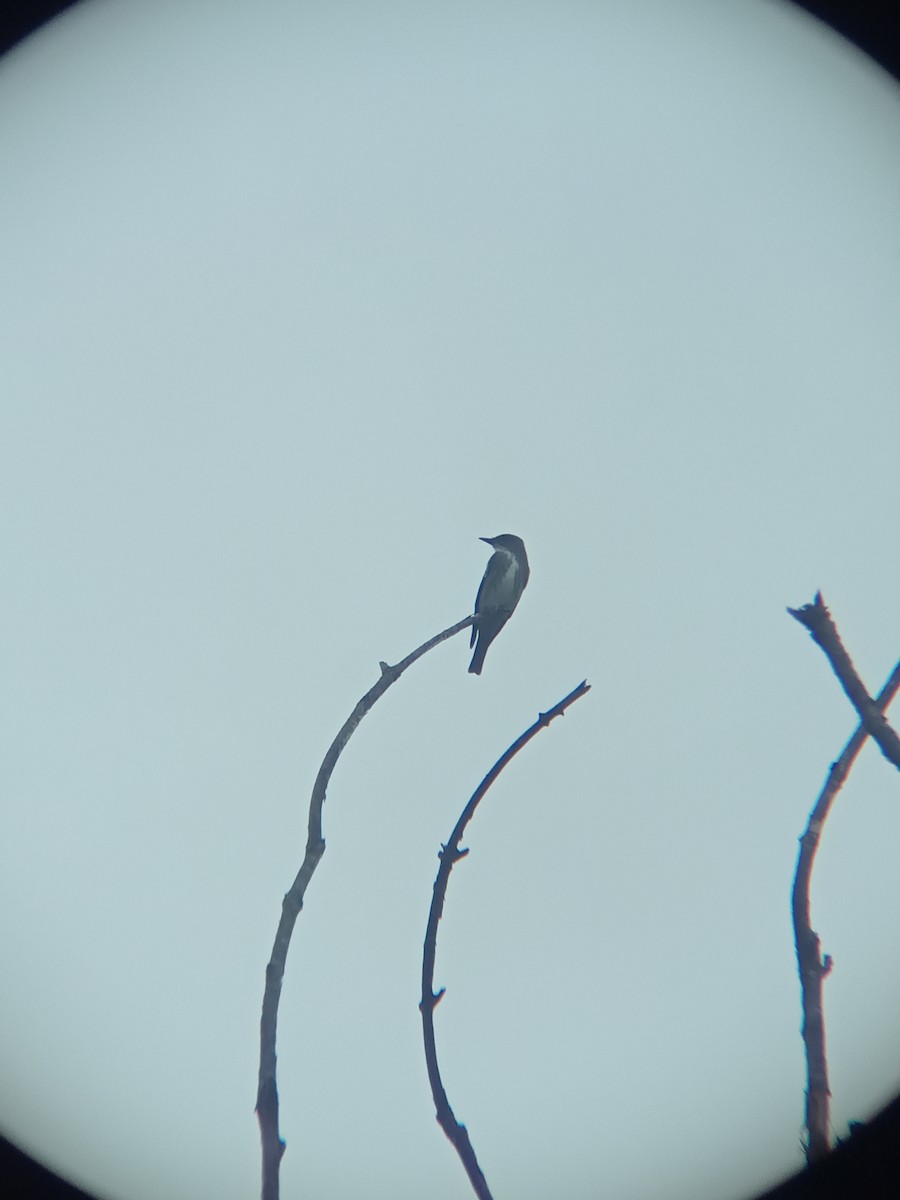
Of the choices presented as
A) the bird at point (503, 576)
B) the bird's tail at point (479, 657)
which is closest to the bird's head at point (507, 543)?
the bird at point (503, 576)

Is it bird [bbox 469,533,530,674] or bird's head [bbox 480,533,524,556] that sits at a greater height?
bird's head [bbox 480,533,524,556]

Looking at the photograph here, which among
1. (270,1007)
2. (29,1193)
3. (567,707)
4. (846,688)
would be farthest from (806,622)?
(29,1193)

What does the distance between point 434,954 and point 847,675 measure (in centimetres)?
155

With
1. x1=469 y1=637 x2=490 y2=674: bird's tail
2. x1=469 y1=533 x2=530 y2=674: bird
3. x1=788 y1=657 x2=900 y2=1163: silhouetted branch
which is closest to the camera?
x1=788 y1=657 x2=900 y2=1163: silhouetted branch

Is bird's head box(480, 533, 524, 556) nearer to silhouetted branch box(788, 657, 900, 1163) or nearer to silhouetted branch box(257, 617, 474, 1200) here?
silhouetted branch box(257, 617, 474, 1200)

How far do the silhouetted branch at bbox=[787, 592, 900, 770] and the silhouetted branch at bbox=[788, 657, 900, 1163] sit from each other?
0.07m

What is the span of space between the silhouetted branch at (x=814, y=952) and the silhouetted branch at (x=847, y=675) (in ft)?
0.24

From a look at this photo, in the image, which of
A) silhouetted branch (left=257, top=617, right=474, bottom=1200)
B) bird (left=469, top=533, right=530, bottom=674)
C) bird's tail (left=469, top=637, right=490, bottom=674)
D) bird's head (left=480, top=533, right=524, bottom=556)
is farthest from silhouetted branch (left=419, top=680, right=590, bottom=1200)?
bird's head (left=480, top=533, right=524, bottom=556)

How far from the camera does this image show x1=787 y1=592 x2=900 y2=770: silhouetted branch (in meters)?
1.75

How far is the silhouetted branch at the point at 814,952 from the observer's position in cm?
186

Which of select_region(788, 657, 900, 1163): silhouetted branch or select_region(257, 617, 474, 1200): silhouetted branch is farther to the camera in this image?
select_region(257, 617, 474, 1200): silhouetted branch

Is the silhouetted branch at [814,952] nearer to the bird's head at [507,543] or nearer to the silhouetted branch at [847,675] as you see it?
the silhouetted branch at [847,675]

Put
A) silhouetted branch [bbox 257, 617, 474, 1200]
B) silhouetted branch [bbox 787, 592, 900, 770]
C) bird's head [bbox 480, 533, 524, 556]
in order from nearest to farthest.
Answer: silhouetted branch [bbox 787, 592, 900, 770], silhouetted branch [bbox 257, 617, 474, 1200], bird's head [bbox 480, 533, 524, 556]

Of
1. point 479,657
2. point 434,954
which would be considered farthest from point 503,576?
point 434,954
